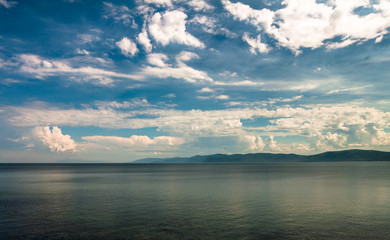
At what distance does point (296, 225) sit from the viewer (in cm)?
2733

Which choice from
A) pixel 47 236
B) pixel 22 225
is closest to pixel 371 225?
pixel 47 236

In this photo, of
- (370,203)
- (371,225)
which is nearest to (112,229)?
(371,225)

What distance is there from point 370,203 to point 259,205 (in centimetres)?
1645

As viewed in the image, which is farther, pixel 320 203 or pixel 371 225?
pixel 320 203

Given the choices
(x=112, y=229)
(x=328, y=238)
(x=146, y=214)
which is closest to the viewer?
(x=328, y=238)

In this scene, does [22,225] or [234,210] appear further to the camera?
[234,210]

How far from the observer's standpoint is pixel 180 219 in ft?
99.0

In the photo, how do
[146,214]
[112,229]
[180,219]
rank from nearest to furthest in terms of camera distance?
1. [112,229]
2. [180,219]
3. [146,214]

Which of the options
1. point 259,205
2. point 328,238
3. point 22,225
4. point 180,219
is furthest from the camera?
point 259,205

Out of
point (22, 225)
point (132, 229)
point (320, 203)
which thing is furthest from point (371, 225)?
point (22, 225)

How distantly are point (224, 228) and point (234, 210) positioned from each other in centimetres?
937

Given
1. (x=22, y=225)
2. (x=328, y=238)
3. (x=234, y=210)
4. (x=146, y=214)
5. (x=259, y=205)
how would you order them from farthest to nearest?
(x=259, y=205), (x=234, y=210), (x=146, y=214), (x=22, y=225), (x=328, y=238)

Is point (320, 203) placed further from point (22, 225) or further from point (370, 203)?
point (22, 225)

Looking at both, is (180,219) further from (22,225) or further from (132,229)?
(22,225)
